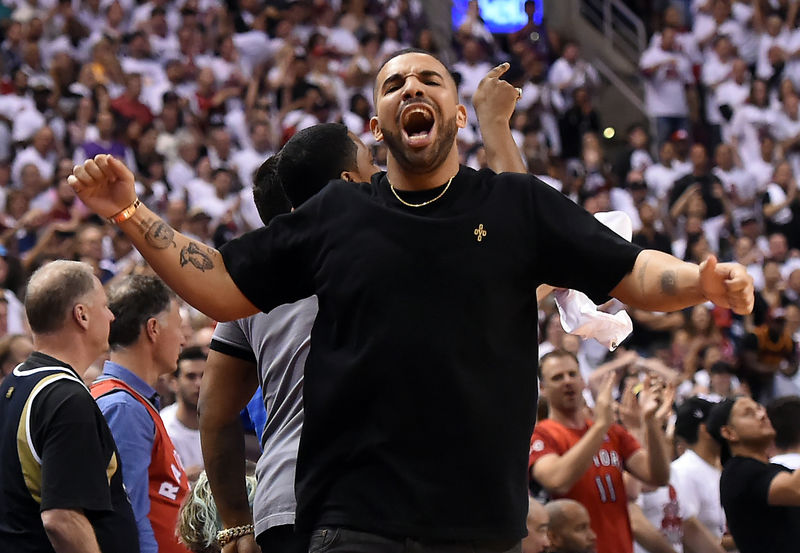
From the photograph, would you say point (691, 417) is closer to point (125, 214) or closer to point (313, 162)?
point (313, 162)

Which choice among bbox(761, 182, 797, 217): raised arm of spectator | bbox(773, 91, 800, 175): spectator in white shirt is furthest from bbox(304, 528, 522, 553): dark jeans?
bbox(773, 91, 800, 175): spectator in white shirt

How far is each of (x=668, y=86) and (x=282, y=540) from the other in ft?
49.2

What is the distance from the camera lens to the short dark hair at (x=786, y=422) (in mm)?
6513

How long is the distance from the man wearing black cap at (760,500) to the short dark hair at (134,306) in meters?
2.90

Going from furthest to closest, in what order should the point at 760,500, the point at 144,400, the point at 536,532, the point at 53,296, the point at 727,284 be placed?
the point at 760,500
the point at 536,532
the point at 144,400
the point at 53,296
the point at 727,284

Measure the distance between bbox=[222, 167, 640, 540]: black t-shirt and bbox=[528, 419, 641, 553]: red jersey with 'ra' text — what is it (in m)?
3.29

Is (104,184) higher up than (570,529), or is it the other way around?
(104,184)

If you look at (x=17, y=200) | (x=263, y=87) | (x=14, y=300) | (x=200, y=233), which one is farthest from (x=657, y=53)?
(x=14, y=300)

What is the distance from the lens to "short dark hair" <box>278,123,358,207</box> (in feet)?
11.2

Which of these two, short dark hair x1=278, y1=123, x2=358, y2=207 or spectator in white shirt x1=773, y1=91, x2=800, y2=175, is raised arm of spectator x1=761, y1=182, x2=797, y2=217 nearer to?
spectator in white shirt x1=773, y1=91, x2=800, y2=175

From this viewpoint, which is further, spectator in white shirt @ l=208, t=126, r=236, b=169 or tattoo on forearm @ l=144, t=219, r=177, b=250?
spectator in white shirt @ l=208, t=126, r=236, b=169

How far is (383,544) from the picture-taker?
262cm

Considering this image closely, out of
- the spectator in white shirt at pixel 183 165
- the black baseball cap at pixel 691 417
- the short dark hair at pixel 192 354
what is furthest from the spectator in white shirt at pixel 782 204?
the short dark hair at pixel 192 354

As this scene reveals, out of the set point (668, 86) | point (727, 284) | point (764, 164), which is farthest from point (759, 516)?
point (668, 86)
